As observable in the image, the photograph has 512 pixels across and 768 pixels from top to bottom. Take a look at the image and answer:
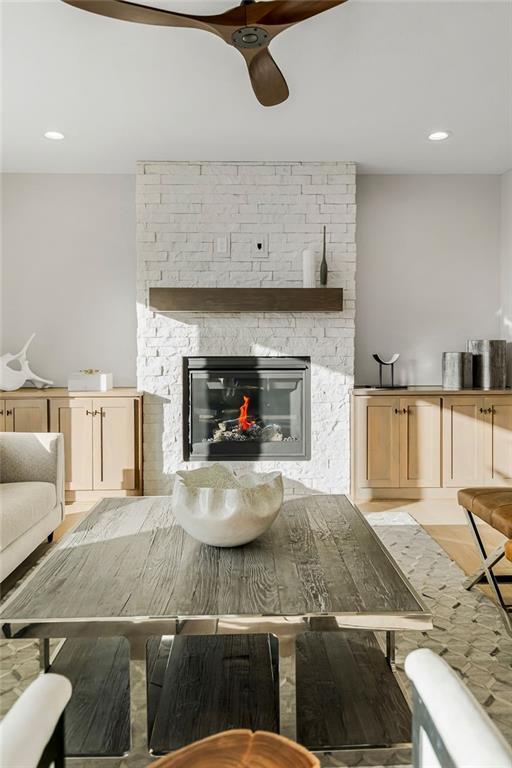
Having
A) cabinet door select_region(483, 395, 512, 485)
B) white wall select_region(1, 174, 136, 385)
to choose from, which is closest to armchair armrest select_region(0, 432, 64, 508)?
white wall select_region(1, 174, 136, 385)

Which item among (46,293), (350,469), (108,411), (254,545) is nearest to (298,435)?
(350,469)

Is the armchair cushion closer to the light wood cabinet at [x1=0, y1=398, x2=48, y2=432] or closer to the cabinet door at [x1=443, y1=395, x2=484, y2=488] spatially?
the light wood cabinet at [x1=0, y1=398, x2=48, y2=432]

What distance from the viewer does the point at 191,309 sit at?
414cm

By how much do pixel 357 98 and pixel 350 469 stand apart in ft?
8.21

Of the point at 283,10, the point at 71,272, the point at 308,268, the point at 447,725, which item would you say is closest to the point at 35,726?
the point at 447,725

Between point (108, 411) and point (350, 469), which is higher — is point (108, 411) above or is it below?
above

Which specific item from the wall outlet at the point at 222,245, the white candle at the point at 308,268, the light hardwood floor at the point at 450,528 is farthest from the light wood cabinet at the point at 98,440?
the light hardwood floor at the point at 450,528

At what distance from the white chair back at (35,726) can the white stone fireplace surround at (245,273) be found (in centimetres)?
349

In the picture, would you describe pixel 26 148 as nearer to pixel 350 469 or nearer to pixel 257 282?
pixel 257 282

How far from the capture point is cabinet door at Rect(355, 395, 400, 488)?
4.22 meters

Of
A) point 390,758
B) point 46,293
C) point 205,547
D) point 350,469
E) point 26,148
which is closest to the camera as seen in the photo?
point 390,758

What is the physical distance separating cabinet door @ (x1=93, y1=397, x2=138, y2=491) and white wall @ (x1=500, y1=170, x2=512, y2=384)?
2979 mm

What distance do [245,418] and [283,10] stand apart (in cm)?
299

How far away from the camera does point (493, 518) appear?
7.78ft
